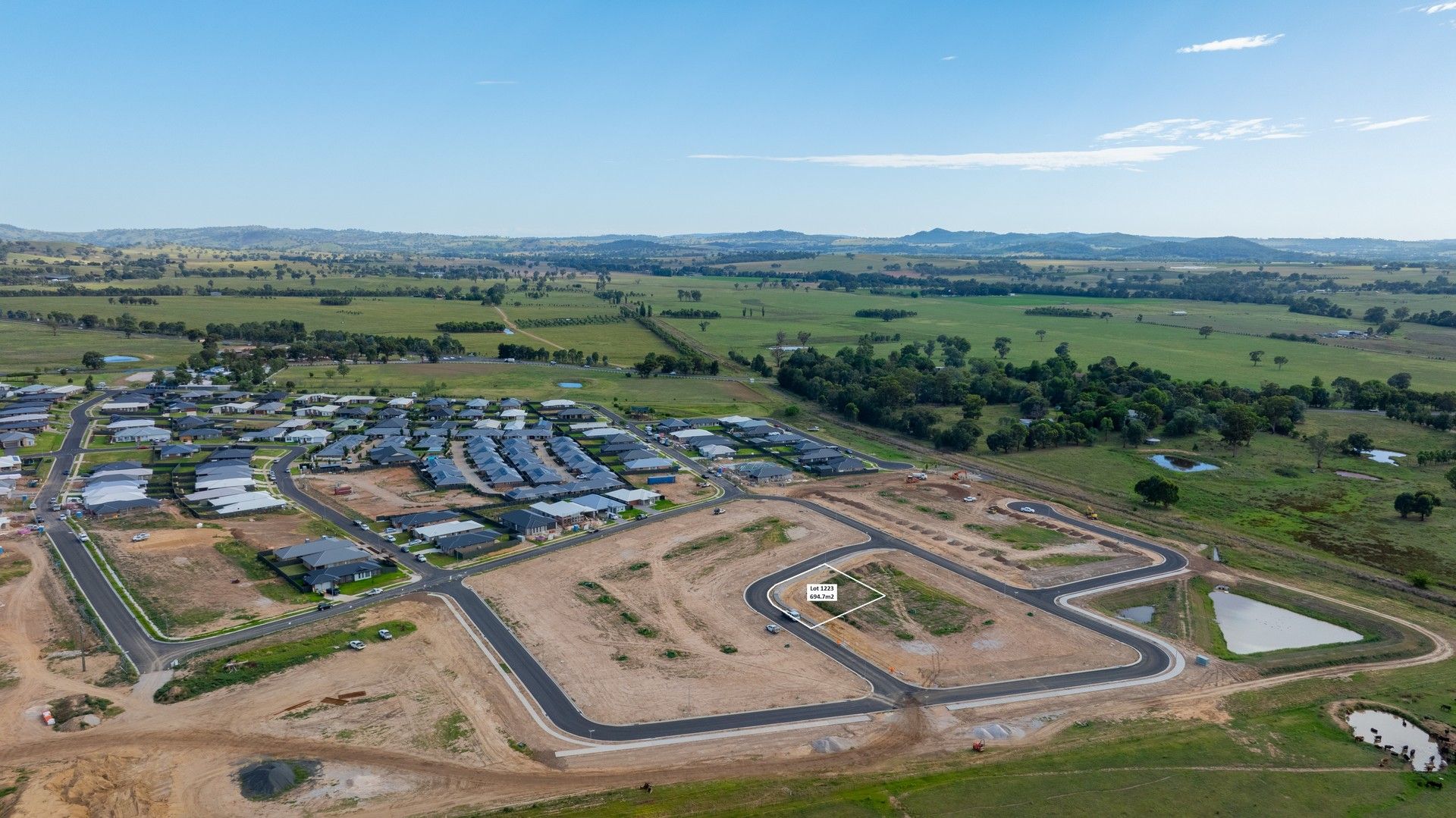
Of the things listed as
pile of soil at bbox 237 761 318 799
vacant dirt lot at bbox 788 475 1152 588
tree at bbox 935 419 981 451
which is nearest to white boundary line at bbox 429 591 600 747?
pile of soil at bbox 237 761 318 799

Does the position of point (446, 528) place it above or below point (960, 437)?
below

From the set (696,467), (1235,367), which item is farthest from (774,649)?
(1235,367)

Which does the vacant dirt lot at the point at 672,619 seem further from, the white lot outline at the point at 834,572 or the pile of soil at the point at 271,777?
the pile of soil at the point at 271,777

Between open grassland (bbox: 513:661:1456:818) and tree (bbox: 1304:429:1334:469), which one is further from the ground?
tree (bbox: 1304:429:1334:469)

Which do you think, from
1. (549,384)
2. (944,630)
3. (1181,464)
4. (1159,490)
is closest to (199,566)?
(944,630)

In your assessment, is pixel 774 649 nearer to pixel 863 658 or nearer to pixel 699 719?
pixel 863 658

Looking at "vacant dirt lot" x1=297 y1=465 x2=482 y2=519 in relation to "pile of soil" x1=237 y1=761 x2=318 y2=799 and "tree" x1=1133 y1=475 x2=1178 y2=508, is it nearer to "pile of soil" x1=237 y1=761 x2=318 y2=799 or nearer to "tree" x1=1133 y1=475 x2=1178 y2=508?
"pile of soil" x1=237 y1=761 x2=318 y2=799

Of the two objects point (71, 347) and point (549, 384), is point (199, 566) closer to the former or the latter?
point (549, 384)

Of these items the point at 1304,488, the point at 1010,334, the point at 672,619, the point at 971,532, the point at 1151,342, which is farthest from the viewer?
the point at 1010,334
